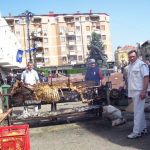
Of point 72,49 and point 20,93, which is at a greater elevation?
point 72,49

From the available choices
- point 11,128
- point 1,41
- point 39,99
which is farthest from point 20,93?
point 1,41

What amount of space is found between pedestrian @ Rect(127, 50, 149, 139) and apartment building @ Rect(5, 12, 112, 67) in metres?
103

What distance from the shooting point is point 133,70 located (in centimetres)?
912

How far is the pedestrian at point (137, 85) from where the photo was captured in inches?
355

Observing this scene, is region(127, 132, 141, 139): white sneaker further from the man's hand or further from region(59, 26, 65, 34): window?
region(59, 26, 65, 34): window

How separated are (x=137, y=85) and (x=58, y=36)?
107708 millimetres

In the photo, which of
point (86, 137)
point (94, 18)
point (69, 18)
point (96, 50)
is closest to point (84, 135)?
point (86, 137)

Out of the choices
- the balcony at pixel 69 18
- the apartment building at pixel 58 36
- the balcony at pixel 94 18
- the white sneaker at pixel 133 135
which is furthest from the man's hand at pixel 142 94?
the balcony at pixel 94 18

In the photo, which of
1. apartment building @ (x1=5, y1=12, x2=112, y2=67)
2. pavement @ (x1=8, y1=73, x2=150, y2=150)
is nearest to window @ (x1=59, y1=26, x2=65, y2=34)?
apartment building @ (x1=5, y1=12, x2=112, y2=67)

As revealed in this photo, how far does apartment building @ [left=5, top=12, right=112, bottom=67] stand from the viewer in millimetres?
113750

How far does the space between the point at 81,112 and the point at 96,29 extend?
369ft

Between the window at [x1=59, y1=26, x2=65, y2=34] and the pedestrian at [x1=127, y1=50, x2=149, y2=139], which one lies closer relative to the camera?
the pedestrian at [x1=127, y1=50, x2=149, y2=139]

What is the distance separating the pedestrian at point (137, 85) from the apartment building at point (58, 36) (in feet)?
336

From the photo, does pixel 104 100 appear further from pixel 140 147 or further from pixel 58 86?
pixel 140 147
